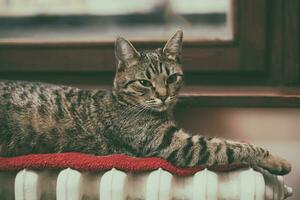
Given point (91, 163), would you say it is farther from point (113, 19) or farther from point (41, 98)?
point (113, 19)

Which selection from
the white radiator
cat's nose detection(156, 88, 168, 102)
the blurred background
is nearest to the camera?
the white radiator

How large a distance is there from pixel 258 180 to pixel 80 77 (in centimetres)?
64

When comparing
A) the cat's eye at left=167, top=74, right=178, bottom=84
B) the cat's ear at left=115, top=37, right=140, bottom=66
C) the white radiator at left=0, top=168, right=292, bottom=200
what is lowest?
the white radiator at left=0, top=168, right=292, bottom=200

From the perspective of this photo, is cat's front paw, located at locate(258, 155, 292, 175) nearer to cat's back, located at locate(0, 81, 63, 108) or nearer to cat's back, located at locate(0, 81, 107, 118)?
cat's back, located at locate(0, 81, 107, 118)

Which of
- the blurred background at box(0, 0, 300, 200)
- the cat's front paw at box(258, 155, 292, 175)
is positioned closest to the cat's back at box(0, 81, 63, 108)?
the blurred background at box(0, 0, 300, 200)

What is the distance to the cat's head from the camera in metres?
1.25

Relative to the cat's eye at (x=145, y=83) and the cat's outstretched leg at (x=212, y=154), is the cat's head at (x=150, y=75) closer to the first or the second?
the cat's eye at (x=145, y=83)

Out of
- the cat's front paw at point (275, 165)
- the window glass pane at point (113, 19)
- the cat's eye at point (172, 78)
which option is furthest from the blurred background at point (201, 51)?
the cat's front paw at point (275, 165)

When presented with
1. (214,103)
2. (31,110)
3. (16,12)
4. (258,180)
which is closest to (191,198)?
(258,180)

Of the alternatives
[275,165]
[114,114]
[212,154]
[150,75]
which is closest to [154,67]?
[150,75]

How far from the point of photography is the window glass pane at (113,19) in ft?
4.68

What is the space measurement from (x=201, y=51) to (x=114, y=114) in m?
0.33

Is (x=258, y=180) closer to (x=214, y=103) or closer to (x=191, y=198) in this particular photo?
(x=191, y=198)

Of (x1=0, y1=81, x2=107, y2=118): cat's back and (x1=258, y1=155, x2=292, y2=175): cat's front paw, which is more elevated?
(x1=0, y1=81, x2=107, y2=118): cat's back
